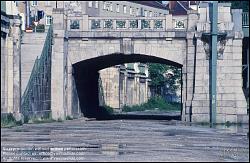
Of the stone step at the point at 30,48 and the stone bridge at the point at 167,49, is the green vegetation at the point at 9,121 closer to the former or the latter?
the stone bridge at the point at 167,49

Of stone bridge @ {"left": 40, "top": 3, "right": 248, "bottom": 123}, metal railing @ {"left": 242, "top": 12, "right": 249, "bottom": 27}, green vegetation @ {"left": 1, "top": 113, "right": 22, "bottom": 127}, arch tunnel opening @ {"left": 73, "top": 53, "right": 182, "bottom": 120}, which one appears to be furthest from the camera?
arch tunnel opening @ {"left": 73, "top": 53, "right": 182, "bottom": 120}

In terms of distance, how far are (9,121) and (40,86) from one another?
645 centimetres

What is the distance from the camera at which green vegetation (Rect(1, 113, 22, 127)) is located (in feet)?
97.6

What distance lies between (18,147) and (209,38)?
20832mm

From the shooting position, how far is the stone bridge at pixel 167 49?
36500mm

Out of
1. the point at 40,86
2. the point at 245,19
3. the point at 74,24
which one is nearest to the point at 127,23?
the point at 74,24

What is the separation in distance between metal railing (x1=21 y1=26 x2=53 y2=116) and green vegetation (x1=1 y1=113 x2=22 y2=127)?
7.40 ft

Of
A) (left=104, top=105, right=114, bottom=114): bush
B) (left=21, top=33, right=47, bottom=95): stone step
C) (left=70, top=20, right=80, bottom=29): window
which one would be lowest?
(left=104, top=105, right=114, bottom=114): bush

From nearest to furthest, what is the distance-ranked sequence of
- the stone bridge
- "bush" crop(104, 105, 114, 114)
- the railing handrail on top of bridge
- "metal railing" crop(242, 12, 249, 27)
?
the stone bridge, the railing handrail on top of bridge, "metal railing" crop(242, 12, 249, 27), "bush" crop(104, 105, 114, 114)

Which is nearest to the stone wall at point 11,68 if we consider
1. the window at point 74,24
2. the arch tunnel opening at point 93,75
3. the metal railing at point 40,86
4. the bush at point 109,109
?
the metal railing at point 40,86

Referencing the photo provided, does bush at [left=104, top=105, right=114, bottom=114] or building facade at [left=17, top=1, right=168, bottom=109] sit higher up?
building facade at [left=17, top=1, right=168, bottom=109]

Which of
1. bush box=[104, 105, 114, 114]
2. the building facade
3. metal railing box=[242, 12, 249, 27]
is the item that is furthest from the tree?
metal railing box=[242, 12, 249, 27]

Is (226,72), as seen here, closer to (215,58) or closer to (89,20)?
(215,58)

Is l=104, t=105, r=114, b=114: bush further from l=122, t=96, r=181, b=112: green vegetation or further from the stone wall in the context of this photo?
the stone wall
